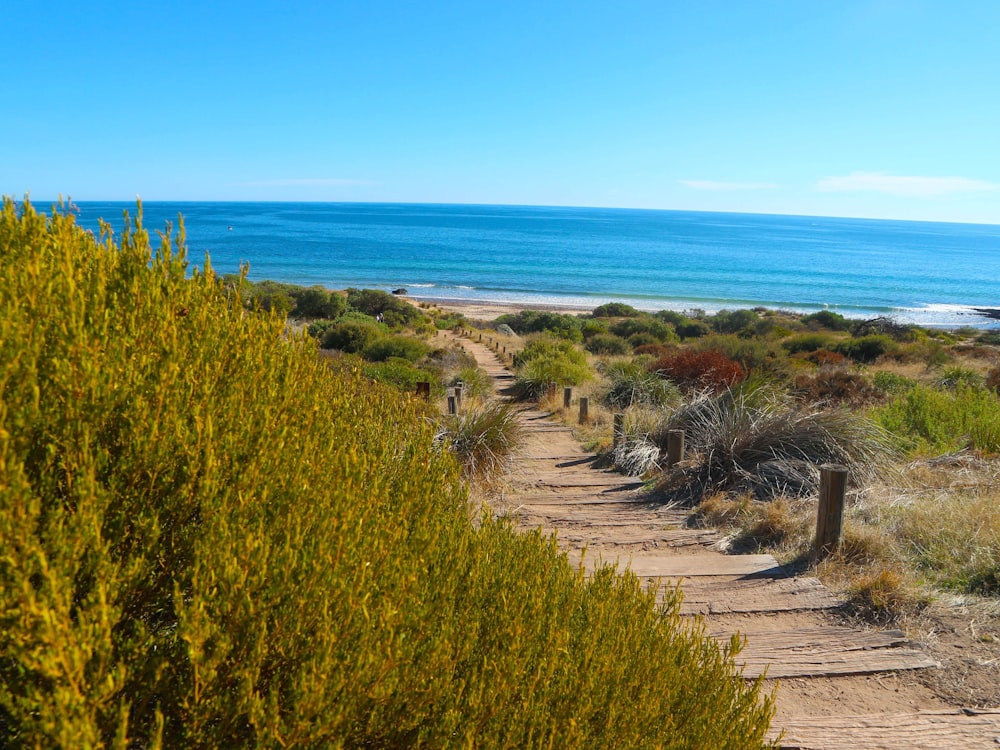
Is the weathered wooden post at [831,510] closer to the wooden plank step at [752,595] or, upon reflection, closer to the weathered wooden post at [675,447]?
the wooden plank step at [752,595]

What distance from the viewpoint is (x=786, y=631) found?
15.5 feet

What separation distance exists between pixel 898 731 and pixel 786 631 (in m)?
1.06

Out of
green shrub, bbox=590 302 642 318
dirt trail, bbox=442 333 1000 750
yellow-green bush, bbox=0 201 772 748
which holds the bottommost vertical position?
dirt trail, bbox=442 333 1000 750

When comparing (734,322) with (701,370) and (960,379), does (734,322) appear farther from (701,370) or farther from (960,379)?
(701,370)

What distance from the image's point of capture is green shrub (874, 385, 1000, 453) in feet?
29.7

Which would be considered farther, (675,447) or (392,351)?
(392,351)

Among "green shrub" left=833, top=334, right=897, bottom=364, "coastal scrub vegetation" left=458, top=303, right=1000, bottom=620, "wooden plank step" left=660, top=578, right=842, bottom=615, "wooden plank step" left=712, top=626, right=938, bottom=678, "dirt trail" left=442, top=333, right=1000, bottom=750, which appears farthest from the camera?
"green shrub" left=833, top=334, right=897, bottom=364

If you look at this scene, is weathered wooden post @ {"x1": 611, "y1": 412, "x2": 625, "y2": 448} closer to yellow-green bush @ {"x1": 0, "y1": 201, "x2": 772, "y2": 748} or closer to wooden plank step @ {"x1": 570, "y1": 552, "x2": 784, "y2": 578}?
wooden plank step @ {"x1": 570, "y1": 552, "x2": 784, "y2": 578}

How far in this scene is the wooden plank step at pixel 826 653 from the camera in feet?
14.0

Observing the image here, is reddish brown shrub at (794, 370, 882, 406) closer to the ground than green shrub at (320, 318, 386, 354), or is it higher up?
higher up

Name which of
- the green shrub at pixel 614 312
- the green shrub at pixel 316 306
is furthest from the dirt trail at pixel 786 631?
the green shrub at pixel 614 312

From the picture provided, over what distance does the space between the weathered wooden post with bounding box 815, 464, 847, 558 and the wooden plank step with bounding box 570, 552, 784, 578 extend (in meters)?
0.43

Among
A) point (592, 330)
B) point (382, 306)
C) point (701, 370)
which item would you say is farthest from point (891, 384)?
point (382, 306)

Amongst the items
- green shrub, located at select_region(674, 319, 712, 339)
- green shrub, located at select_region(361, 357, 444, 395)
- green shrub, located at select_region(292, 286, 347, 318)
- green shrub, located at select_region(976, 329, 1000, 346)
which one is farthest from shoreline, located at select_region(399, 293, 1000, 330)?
green shrub, located at select_region(361, 357, 444, 395)
